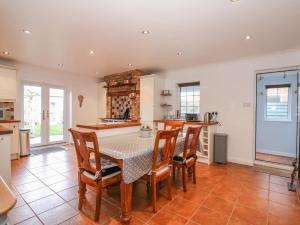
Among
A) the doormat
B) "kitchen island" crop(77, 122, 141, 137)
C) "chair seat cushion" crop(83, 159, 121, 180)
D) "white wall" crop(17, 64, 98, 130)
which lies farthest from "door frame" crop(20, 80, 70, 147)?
"chair seat cushion" crop(83, 159, 121, 180)

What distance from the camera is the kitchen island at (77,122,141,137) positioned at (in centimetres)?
252

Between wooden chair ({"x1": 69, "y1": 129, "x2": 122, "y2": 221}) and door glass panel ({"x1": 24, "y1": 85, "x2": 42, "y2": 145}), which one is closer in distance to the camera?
wooden chair ({"x1": 69, "y1": 129, "x2": 122, "y2": 221})

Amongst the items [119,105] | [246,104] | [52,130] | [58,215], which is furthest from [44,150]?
[246,104]

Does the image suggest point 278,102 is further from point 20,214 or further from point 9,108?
point 9,108

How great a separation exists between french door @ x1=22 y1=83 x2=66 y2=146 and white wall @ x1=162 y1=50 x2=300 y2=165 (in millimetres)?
4542

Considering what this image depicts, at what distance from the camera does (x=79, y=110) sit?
234 inches

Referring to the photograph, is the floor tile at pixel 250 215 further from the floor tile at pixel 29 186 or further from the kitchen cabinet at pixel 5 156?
the kitchen cabinet at pixel 5 156

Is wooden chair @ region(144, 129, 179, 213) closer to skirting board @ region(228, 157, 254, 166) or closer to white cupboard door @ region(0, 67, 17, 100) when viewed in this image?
skirting board @ region(228, 157, 254, 166)

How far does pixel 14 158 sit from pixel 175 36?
4560 millimetres

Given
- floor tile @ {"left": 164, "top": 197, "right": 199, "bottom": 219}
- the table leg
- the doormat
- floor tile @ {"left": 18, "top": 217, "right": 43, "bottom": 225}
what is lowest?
floor tile @ {"left": 164, "top": 197, "right": 199, "bottom": 219}

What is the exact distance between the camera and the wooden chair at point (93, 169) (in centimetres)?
173

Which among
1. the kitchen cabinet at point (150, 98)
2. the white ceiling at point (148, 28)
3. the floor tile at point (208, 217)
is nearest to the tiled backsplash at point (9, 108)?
the white ceiling at point (148, 28)

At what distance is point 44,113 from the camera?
17.1 feet

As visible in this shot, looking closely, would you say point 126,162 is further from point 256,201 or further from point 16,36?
point 16,36
